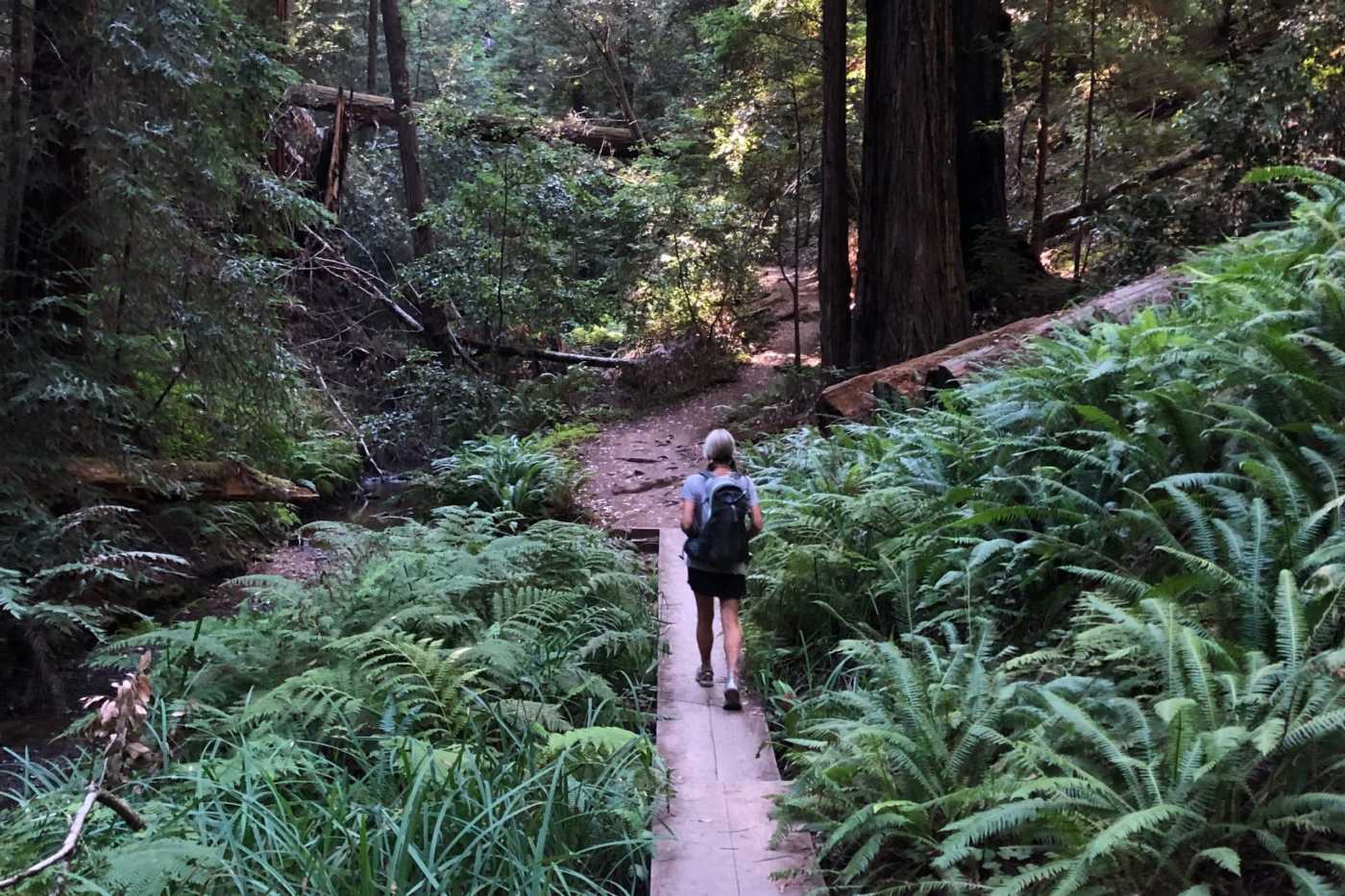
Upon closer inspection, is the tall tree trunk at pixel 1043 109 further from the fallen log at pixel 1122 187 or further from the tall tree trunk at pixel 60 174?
the tall tree trunk at pixel 60 174

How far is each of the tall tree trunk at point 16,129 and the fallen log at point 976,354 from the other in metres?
7.12

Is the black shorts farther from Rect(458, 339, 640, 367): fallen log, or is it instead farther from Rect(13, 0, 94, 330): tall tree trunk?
Rect(458, 339, 640, 367): fallen log

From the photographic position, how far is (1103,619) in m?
4.12

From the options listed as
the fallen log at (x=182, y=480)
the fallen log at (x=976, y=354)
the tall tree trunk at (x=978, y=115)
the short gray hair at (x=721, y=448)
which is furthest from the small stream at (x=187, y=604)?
the tall tree trunk at (x=978, y=115)

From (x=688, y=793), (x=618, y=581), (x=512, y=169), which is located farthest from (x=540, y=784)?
(x=512, y=169)

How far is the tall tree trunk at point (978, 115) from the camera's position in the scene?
40.3ft

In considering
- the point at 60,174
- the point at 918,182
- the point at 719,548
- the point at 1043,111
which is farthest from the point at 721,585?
the point at 1043,111

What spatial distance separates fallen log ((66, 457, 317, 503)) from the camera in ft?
26.2

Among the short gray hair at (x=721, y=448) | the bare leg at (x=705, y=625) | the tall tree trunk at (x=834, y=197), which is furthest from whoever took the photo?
the tall tree trunk at (x=834, y=197)

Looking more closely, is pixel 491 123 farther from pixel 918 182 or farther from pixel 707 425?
pixel 918 182

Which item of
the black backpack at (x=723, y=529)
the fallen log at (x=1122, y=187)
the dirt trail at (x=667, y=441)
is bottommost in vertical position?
the dirt trail at (x=667, y=441)

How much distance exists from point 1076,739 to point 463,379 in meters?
12.7

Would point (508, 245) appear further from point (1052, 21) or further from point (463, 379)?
point (1052, 21)

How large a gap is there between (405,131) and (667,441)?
24.0 feet
